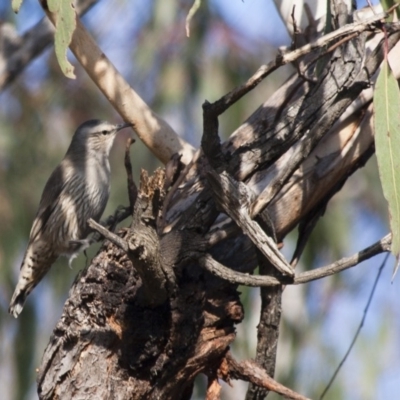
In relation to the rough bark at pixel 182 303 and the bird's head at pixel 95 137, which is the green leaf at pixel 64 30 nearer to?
the rough bark at pixel 182 303

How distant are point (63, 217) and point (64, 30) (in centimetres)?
188

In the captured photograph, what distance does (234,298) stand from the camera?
196 cm

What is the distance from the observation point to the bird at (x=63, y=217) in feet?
11.0

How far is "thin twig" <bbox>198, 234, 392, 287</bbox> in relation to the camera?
66.9 inches

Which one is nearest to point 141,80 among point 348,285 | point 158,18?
point 158,18

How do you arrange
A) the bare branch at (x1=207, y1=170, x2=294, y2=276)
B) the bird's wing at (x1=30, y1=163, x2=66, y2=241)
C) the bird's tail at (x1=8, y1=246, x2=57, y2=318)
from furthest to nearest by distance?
the bird's wing at (x1=30, y1=163, x2=66, y2=241) < the bird's tail at (x1=8, y1=246, x2=57, y2=318) < the bare branch at (x1=207, y1=170, x2=294, y2=276)

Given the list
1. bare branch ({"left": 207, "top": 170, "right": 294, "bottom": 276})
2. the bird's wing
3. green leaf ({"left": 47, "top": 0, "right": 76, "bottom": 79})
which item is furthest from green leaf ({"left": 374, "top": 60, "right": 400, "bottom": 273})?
the bird's wing

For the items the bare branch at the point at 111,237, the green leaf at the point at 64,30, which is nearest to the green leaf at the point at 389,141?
the bare branch at the point at 111,237

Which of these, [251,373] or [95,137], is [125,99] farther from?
[95,137]

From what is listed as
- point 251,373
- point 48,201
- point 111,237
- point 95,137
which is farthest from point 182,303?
point 95,137

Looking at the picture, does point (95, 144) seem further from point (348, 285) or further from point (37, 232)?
point (348, 285)

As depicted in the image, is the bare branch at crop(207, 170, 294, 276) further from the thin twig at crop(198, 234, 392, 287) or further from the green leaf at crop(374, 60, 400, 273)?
the green leaf at crop(374, 60, 400, 273)

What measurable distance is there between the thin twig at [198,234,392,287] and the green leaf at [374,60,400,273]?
167mm

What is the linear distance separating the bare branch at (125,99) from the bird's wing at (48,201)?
40.1 inches
